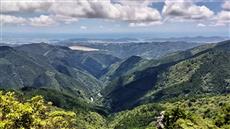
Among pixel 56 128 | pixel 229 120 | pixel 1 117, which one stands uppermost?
pixel 1 117

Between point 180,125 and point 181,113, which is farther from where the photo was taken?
point 181,113

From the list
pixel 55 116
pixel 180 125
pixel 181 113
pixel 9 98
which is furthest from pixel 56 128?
pixel 181 113

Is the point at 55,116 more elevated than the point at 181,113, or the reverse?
the point at 55,116

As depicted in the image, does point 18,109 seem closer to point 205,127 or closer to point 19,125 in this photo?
point 19,125

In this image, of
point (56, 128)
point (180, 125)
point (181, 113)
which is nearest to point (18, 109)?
point (56, 128)

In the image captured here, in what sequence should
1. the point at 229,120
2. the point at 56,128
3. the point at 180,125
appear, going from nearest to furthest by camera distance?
the point at 56,128
the point at 180,125
the point at 229,120

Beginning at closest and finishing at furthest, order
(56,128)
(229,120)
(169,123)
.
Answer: (56,128), (169,123), (229,120)

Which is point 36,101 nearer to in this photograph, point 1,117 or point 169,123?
point 1,117

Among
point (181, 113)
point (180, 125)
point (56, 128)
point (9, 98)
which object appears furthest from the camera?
point (181, 113)

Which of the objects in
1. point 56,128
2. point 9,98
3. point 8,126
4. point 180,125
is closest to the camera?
point 8,126
